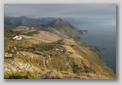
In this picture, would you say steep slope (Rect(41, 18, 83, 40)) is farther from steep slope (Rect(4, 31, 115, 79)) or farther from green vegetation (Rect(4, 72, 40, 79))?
green vegetation (Rect(4, 72, 40, 79))

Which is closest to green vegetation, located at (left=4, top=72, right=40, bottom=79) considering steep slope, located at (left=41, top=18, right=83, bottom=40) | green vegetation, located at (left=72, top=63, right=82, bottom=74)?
green vegetation, located at (left=72, top=63, right=82, bottom=74)

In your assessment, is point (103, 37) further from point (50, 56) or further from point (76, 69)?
point (50, 56)

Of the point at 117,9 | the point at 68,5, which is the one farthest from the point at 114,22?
the point at 68,5

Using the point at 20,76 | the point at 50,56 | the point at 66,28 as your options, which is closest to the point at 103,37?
the point at 66,28

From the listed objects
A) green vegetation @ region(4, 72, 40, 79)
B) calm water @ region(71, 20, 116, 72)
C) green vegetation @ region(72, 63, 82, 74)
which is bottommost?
green vegetation @ region(4, 72, 40, 79)

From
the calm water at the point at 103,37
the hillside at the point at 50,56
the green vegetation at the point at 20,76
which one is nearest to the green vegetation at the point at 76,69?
the hillside at the point at 50,56

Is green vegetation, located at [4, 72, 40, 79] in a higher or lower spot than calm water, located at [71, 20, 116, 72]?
lower

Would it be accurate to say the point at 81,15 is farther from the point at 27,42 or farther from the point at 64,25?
the point at 27,42
